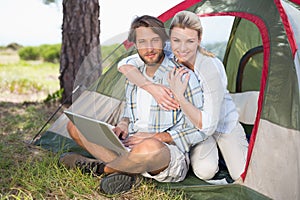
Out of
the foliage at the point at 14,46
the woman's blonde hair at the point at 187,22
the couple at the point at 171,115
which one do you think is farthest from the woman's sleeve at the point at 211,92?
the foliage at the point at 14,46

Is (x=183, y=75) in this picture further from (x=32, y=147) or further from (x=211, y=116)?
(x=32, y=147)

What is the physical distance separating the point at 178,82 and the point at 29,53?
866 centimetres

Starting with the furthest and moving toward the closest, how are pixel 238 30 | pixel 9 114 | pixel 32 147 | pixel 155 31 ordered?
pixel 9 114 < pixel 238 30 < pixel 32 147 < pixel 155 31

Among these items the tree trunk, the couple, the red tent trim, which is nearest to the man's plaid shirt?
the couple

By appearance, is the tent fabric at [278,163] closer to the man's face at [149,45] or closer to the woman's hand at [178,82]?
the woman's hand at [178,82]

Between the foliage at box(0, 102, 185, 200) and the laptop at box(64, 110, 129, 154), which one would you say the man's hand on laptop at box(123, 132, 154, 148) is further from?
the foliage at box(0, 102, 185, 200)

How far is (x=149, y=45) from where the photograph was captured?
1813 millimetres

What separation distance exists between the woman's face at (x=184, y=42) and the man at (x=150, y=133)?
44 mm

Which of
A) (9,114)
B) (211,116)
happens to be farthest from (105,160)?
(9,114)

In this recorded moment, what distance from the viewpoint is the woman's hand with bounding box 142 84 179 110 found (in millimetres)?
1892

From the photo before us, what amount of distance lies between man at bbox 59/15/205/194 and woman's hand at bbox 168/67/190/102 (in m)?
0.02

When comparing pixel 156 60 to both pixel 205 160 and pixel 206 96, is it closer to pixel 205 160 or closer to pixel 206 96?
pixel 206 96

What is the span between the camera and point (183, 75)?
1.88 meters

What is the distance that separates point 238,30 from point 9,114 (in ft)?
6.23
